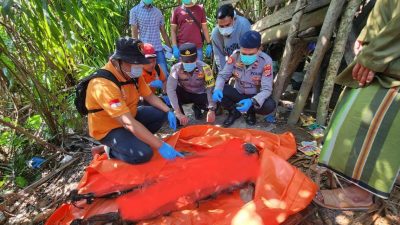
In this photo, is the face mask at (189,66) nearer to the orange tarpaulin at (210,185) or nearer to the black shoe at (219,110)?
the black shoe at (219,110)

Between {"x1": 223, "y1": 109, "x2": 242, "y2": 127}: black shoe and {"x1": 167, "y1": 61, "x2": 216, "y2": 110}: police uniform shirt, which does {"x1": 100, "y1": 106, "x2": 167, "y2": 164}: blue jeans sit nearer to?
{"x1": 167, "y1": 61, "x2": 216, "y2": 110}: police uniform shirt

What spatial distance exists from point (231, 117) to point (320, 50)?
4.07ft

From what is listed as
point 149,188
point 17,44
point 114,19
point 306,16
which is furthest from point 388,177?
point 114,19

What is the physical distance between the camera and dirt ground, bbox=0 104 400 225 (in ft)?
6.97

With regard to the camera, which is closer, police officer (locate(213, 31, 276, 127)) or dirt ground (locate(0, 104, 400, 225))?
dirt ground (locate(0, 104, 400, 225))

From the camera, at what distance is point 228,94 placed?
367 centimetres

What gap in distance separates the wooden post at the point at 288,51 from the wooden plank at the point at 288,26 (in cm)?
20

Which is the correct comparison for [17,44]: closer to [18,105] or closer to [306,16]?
[18,105]

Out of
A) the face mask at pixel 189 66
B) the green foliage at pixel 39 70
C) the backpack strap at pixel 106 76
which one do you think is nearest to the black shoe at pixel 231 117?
the face mask at pixel 189 66

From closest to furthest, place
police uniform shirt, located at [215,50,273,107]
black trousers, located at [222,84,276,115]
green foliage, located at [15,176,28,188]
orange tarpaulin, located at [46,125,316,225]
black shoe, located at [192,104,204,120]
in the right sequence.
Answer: orange tarpaulin, located at [46,125,316,225] < green foliage, located at [15,176,28,188] < police uniform shirt, located at [215,50,273,107] < black trousers, located at [222,84,276,115] < black shoe, located at [192,104,204,120]

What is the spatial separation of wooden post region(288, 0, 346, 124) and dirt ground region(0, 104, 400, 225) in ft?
0.69

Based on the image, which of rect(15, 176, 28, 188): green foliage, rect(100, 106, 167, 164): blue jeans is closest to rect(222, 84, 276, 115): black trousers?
rect(100, 106, 167, 164): blue jeans

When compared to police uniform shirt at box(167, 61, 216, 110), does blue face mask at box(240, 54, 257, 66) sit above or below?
above

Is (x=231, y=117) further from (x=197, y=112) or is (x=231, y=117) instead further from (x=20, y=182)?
(x=20, y=182)
